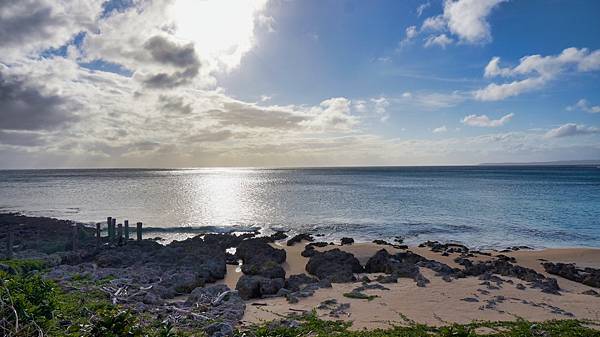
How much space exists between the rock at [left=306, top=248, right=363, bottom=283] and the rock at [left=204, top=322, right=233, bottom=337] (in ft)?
24.9

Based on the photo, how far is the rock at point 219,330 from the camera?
9438 millimetres

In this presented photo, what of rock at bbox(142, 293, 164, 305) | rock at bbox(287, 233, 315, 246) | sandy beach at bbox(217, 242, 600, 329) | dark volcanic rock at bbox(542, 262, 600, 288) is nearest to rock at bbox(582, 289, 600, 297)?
sandy beach at bbox(217, 242, 600, 329)

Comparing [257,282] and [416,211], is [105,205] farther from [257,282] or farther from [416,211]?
[257,282]

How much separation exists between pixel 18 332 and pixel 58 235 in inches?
1027

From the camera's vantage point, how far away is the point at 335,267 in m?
18.2

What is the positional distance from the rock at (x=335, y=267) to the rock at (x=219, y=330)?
7.60 metres

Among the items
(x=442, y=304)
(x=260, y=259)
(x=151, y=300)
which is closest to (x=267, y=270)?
(x=260, y=259)

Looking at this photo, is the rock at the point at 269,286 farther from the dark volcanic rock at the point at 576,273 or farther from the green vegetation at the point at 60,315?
the dark volcanic rock at the point at 576,273

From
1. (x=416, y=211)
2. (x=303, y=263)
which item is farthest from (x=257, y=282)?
(x=416, y=211)

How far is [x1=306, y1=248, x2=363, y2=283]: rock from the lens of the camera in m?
17.1

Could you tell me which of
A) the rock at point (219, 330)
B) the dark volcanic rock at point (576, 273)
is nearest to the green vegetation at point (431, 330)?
the rock at point (219, 330)

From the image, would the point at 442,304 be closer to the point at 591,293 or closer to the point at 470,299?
the point at 470,299

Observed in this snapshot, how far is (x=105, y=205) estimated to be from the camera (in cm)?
5778

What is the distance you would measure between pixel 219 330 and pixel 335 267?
9.34m
